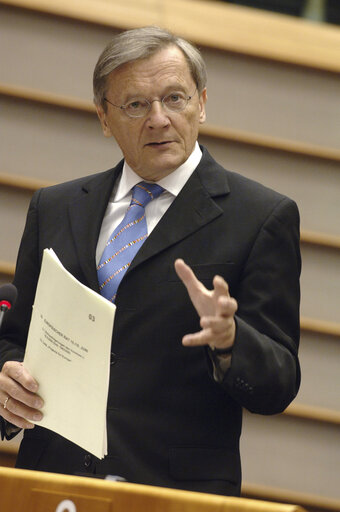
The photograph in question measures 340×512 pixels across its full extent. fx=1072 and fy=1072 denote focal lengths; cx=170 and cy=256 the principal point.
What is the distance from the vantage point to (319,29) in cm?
387

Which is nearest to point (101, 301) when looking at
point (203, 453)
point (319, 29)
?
point (203, 453)

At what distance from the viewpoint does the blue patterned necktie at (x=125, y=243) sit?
2.33m

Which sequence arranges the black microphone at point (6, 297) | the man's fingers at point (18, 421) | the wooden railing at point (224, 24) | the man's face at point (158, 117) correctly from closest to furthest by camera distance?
1. the black microphone at point (6, 297)
2. the man's fingers at point (18, 421)
3. the man's face at point (158, 117)
4. the wooden railing at point (224, 24)

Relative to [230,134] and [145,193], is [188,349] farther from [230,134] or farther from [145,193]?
[230,134]

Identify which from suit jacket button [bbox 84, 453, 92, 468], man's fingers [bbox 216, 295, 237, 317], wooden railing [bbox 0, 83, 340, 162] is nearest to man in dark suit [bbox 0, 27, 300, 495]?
suit jacket button [bbox 84, 453, 92, 468]

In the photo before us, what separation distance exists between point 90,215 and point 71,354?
21.7 inches

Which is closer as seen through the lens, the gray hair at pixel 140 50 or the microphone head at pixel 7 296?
the microphone head at pixel 7 296

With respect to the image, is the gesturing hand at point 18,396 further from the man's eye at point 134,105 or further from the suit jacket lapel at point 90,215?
the man's eye at point 134,105

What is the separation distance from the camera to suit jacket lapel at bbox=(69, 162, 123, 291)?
2.35 m

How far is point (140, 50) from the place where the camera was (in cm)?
244

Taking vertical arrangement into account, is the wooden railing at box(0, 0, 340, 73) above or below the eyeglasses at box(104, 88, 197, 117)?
above

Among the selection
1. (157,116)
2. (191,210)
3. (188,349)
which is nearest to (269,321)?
(188,349)

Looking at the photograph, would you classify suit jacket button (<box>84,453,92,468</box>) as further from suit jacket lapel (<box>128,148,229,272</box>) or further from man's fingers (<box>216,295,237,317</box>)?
man's fingers (<box>216,295,237,317</box>)

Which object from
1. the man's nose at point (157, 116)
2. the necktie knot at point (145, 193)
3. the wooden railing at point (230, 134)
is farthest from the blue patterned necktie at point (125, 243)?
the wooden railing at point (230, 134)
